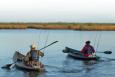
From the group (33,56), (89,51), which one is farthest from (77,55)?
(33,56)

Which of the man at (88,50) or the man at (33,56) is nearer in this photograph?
the man at (33,56)

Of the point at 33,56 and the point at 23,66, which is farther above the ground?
the point at 33,56

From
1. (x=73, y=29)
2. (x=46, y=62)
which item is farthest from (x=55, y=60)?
(x=73, y=29)

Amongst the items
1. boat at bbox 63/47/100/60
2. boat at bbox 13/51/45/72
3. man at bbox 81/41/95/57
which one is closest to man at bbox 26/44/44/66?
boat at bbox 13/51/45/72

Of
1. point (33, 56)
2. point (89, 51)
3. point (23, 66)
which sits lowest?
point (23, 66)

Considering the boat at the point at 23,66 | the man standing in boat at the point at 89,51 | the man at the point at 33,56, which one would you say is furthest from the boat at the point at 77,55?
the man at the point at 33,56

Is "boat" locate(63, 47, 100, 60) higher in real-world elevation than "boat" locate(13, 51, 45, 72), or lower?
lower

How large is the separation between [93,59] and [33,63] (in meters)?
5.16

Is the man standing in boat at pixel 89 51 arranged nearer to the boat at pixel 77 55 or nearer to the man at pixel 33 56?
the boat at pixel 77 55

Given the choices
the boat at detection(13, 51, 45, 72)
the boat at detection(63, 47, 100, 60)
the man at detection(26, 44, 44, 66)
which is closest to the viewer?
the boat at detection(13, 51, 45, 72)

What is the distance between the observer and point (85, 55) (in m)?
22.5

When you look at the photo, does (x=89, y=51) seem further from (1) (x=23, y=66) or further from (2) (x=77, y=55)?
(1) (x=23, y=66)

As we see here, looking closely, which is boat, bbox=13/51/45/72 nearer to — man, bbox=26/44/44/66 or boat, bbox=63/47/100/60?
man, bbox=26/44/44/66

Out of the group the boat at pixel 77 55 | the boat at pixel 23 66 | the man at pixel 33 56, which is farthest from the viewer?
the boat at pixel 77 55
